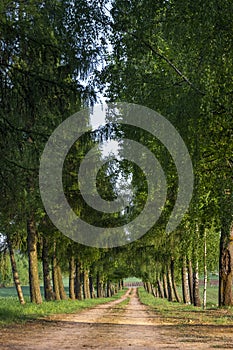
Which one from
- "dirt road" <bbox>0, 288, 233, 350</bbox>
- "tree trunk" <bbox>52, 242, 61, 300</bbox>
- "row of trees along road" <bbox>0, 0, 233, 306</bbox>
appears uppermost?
"row of trees along road" <bbox>0, 0, 233, 306</bbox>

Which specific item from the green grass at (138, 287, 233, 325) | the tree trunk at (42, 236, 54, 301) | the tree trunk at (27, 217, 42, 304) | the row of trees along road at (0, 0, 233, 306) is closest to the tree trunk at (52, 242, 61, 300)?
the tree trunk at (42, 236, 54, 301)

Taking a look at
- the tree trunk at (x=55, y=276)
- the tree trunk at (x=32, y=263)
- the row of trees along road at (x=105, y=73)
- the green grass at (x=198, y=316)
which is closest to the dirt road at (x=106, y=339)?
the row of trees along road at (x=105, y=73)

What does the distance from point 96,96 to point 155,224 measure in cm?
1668

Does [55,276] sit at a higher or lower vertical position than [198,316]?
higher

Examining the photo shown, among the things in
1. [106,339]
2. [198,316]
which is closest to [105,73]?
[106,339]

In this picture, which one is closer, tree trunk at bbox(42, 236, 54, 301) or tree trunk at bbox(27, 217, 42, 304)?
tree trunk at bbox(27, 217, 42, 304)

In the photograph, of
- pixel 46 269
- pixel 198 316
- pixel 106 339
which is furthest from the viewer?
pixel 46 269

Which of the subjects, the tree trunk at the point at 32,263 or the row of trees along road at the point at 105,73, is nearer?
the row of trees along road at the point at 105,73

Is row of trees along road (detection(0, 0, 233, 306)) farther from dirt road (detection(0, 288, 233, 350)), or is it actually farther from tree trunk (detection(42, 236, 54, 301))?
tree trunk (detection(42, 236, 54, 301))

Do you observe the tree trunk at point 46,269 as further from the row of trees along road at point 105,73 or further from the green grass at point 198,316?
the row of trees along road at point 105,73

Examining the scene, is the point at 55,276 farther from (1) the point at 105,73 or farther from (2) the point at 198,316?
(1) the point at 105,73

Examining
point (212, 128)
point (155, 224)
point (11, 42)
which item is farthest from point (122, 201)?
point (11, 42)

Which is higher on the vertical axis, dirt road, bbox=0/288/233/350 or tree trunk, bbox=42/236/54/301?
tree trunk, bbox=42/236/54/301

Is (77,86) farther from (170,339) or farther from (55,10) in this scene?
(170,339)
